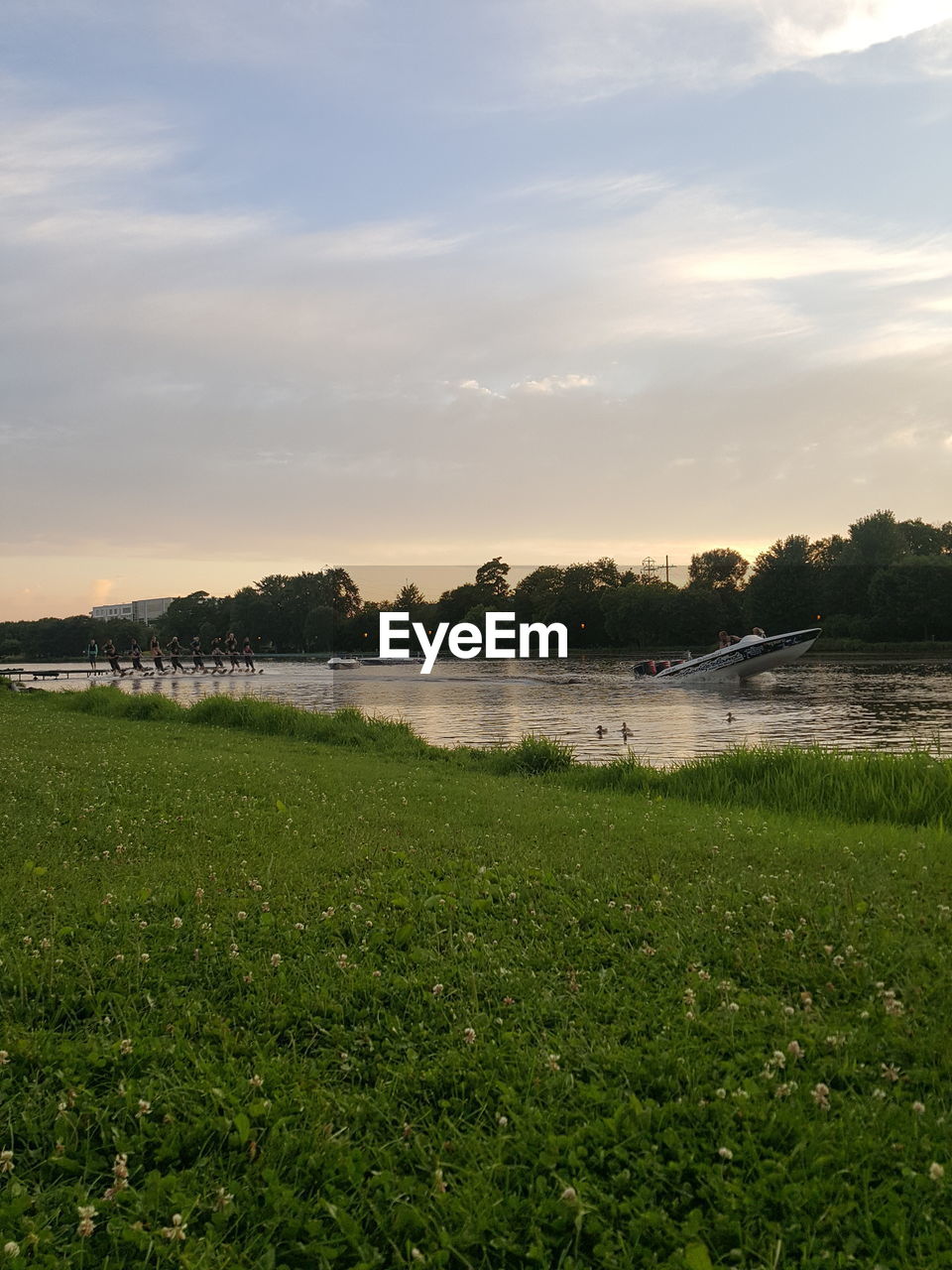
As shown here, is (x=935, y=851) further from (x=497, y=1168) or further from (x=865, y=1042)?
(x=497, y=1168)

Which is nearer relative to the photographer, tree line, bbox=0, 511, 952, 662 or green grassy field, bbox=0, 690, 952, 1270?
green grassy field, bbox=0, 690, 952, 1270

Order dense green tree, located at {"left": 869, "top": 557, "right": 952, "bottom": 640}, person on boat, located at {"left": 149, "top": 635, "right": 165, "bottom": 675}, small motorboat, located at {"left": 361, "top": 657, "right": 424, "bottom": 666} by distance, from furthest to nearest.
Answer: small motorboat, located at {"left": 361, "top": 657, "right": 424, "bottom": 666}
dense green tree, located at {"left": 869, "top": 557, "right": 952, "bottom": 640}
person on boat, located at {"left": 149, "top": 635, "right": 165, "bottom": 675}

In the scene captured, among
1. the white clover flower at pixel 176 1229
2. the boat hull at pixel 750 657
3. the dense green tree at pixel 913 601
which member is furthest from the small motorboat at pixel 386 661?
the white clover flower at pixel 176 1229

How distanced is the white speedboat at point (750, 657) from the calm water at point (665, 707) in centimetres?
124

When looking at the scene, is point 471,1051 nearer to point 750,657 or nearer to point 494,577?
point 750,657

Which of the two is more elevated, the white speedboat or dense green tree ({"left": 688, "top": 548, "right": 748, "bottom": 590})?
dense green tree ({"left": 688, "top": 548, "right": 748, "bottom": 590})

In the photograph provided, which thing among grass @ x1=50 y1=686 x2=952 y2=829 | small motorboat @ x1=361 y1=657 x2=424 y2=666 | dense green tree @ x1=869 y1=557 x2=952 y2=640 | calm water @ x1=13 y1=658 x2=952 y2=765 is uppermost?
dense green tree @ x1=869 y1=557 x2=952 y2=640

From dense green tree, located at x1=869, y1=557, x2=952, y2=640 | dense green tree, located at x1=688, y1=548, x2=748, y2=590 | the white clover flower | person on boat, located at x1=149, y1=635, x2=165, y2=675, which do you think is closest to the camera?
the white clover flower

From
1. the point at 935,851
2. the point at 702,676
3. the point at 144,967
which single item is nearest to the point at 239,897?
the point at 144,967

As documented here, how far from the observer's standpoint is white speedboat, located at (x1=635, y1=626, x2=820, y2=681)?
180 feet

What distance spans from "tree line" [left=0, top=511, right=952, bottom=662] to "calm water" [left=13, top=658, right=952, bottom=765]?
139 ft

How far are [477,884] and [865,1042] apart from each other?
3557mm

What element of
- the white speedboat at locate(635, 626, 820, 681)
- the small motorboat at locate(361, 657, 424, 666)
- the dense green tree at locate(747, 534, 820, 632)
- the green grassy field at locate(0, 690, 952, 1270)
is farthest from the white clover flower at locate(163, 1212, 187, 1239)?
the dense green tree at locate(747, 534, 820, 632)

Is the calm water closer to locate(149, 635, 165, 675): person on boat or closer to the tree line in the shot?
locate(149, 635, 165, 675): person on boat
